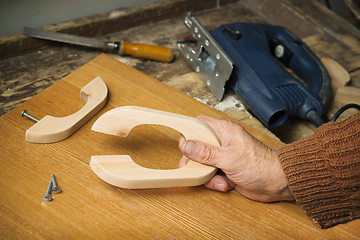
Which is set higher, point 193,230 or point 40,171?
point 40,171

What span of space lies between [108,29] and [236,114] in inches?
34.1

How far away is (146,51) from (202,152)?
75 centimetres

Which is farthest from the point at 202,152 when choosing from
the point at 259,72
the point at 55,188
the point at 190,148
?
the point at 259,72

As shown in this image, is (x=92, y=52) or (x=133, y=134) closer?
(x=133, y=134)

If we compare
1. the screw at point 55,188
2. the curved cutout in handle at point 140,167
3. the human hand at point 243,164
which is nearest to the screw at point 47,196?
the screw at point 55,188

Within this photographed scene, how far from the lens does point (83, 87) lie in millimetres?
1119

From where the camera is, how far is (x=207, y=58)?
1.41m

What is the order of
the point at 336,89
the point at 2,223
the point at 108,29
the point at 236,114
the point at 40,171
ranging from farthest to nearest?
the point at 108,29 < the point at 336,89 < the point at 236,114 < the point at 40,171 < the point at 2,223

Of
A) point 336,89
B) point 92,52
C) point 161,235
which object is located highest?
point 92,52

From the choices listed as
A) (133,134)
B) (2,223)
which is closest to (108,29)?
(133,134)

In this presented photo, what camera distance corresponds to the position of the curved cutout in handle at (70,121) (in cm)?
92

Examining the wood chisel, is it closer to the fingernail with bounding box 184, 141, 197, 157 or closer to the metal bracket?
the metal bracket

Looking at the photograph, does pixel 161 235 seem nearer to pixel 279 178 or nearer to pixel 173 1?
pixel 279 178

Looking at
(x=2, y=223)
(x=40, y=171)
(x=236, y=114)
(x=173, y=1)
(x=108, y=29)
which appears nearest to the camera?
(x=2, y=223)
